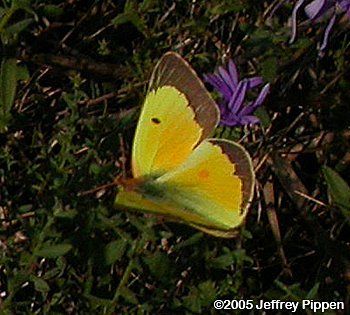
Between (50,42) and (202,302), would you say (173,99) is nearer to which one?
(202,302)

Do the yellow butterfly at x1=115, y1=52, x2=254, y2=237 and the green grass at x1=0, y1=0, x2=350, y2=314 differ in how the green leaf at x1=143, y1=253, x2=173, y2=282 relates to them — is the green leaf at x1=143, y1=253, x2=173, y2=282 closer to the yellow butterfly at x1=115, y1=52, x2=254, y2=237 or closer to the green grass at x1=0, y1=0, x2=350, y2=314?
the green grass at x1=0, y1=0, x2=350, y2=314

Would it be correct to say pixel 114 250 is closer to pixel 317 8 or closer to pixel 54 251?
pixel 54 251

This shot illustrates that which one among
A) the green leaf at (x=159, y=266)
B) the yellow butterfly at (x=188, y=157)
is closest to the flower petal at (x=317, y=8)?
the yellow butterfly at (x=188, y=157)

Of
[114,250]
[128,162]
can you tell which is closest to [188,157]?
[114,250]

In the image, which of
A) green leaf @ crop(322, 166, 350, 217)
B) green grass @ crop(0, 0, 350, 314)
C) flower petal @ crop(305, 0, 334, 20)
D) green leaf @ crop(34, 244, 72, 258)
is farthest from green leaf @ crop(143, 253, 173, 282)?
flower petal @ crop(305, 0, 334, 20)

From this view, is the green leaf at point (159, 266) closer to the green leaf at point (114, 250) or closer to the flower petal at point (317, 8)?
the green leaf at point (114, 250)
